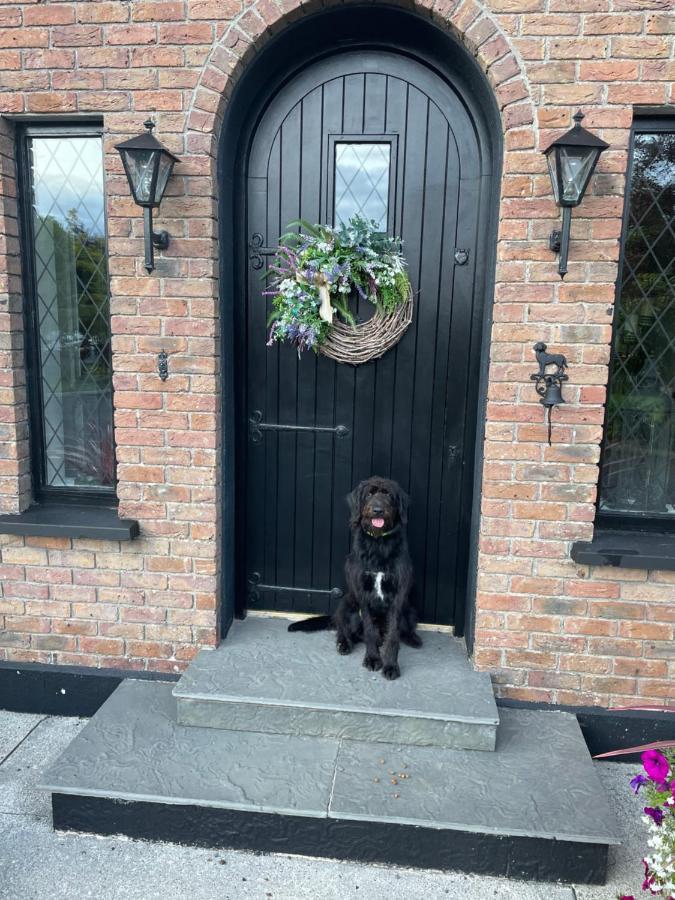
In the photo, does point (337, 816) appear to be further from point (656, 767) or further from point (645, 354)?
point (645, 354)

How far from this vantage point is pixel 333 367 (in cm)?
330

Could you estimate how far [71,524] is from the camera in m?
3.19

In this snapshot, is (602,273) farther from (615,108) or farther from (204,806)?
(204,806)

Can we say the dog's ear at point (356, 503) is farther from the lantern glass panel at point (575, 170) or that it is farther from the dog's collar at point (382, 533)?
the lantern glass panel at point (575, 170)

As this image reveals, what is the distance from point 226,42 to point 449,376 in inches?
72.3

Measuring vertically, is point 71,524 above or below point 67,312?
below

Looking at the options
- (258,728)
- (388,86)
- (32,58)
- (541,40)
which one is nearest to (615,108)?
(541,40)

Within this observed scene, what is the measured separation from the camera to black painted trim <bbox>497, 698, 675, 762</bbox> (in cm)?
300

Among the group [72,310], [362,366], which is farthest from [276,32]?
[72,310]

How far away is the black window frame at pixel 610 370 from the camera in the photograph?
2.84 m

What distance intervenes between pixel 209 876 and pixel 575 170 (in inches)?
121

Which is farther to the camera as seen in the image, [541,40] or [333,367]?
[333,367]

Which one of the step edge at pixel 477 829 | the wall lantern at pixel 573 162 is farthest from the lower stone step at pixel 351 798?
the wall lantern at pixel 573 162

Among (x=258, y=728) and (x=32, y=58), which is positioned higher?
(x=32, y=58)
